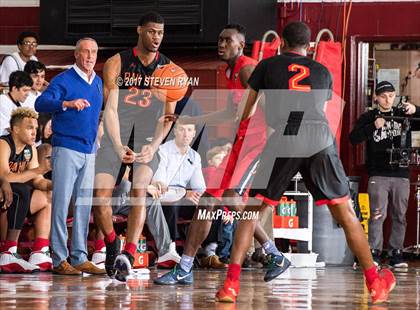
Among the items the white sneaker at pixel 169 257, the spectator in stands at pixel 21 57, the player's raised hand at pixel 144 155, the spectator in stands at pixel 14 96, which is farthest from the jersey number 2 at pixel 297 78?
the spectator in stands at pixel 21 57

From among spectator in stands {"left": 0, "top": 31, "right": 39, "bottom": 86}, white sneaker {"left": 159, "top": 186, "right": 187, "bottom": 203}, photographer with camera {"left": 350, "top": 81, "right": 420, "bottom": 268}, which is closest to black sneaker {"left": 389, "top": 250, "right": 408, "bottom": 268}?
photographer with camera {"left": 350, "top": 81, "right": 420, "bottom": 268}

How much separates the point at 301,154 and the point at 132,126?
2.41m

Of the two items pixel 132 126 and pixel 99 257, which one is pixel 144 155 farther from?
pixel 99 257

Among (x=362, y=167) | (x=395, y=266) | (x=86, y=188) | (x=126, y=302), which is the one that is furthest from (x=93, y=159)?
(x=362, y=167)

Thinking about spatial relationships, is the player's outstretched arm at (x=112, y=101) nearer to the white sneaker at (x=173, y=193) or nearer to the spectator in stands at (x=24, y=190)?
the spectator in stands at (x=24, y=190)

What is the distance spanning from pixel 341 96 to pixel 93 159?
438 centimetres

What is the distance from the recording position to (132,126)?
9.02 m

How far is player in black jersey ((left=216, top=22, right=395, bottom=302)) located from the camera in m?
6.91

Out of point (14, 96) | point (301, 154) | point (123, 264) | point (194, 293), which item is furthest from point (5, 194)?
point (301, 154)

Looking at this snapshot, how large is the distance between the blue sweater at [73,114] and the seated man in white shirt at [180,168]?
1477mm

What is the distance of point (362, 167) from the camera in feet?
42.6

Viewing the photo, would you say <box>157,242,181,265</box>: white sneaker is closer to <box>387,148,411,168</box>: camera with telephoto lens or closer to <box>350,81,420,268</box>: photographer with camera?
<box>350,81,420,268</box>: photographer with camera

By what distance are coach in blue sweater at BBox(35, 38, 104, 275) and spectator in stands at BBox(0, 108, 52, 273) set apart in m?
0.62

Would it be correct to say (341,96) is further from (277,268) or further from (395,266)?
(277,268)
